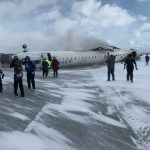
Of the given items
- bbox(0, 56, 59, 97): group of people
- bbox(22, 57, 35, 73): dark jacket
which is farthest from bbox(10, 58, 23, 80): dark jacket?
bbox(22, 57, 35, 73): dark jacket

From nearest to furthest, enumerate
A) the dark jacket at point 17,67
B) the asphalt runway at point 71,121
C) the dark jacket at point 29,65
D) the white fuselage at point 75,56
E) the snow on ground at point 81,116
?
the snow on ground at point 81,116 < the asphalt runway at point 71,121 < the dark jacket at point 17,67 < the dark jacket at point 29,65 < the white fuselage at point 75,56

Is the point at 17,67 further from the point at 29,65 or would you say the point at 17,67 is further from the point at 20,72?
the point at 29,65

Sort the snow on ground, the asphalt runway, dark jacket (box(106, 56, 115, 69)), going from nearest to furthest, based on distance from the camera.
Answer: the snow on ground, the asphalt runway, dark jacket (box(106, 56, 115, 69))

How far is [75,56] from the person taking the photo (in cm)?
4641

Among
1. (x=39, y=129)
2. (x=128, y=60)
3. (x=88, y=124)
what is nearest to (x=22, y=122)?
(x=39, y=129)

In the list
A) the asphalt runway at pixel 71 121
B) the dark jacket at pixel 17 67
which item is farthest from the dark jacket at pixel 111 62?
the dark jacket at pixel 17 67

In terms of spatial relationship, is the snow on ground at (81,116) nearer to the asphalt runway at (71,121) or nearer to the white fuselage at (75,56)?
the asphalt runway at (71,121)

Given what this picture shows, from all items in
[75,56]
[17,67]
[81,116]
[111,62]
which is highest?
[17,67]

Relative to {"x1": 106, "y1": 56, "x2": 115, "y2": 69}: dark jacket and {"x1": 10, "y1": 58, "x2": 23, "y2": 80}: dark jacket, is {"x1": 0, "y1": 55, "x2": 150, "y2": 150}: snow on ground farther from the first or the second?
{"x1": 106, "y1": 56, "x2": 115, "y2": 69}: dark jacket

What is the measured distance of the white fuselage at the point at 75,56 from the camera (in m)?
41.8

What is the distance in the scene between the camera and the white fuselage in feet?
137

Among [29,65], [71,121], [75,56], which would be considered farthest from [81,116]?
[75,56]

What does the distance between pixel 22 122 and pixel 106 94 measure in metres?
7.52

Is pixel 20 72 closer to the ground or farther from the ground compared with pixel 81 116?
farther from the ground
